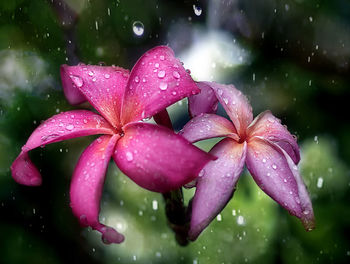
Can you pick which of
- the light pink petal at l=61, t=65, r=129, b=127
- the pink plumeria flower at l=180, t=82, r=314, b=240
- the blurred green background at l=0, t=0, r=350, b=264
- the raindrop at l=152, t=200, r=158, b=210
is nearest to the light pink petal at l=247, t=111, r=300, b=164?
the pink plumeria flower at l=180, t=82, r=314, b=240

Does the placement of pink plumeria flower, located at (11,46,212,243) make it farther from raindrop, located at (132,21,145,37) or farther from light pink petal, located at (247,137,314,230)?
raindrop, located at (132,21,145,37)

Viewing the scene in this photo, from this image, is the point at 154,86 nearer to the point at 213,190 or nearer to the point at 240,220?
the point at 213,190

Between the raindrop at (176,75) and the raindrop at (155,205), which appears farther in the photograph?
the raindrop at (155,205)

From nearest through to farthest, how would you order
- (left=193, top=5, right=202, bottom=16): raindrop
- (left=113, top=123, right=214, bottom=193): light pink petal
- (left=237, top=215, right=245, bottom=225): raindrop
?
1. (left=113, top=123, right=214, bottom=193): light pink petal
2. (left=237, top=215, right=245, bottom=225): raindrop
3. (left=193, top=5, right=202, bottom=16): raindrop

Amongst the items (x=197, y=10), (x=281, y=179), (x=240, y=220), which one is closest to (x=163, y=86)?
(x=281, y=179)

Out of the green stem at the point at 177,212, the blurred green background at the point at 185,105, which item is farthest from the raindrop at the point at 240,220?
the green stem at the point at 177,212

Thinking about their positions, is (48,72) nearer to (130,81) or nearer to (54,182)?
(54,182)

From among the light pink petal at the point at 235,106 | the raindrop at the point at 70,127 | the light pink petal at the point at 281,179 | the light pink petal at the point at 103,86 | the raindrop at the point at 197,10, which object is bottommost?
the raindrop at the point at 197,10

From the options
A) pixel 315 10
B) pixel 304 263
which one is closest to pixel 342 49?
pixel 315 10

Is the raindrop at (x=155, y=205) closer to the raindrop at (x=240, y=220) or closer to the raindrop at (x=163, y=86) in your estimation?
the raindrop at (x=240, y=220)
